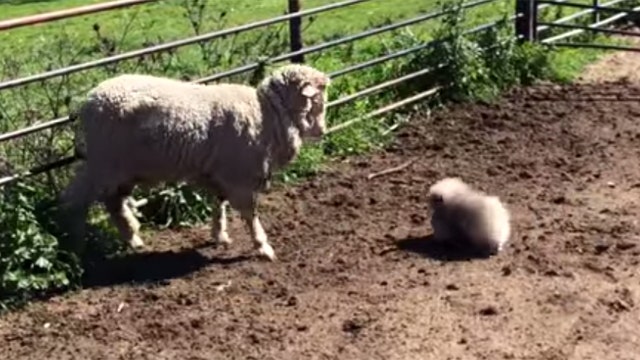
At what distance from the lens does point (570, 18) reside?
448 inches

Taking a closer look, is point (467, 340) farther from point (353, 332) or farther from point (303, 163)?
point (303, 163)

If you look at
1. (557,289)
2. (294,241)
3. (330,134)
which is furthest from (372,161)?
(557,289)

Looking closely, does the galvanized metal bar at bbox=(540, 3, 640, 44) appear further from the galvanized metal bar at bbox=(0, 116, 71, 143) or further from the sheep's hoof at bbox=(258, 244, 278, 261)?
the galvanized metal bar at bbox=(0, 116, 71, 143)

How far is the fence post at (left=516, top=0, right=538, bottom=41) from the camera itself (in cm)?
1037

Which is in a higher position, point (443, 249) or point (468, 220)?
point (468, 220)

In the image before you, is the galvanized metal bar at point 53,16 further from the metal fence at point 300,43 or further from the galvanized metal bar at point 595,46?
the galvanized metal bar at point 595,46

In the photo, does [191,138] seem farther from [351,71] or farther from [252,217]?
[351,71]

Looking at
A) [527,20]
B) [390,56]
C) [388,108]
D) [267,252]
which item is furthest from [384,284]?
[527,20]

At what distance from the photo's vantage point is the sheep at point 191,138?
598cm

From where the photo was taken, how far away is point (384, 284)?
5910mm

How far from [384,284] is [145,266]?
125 cm

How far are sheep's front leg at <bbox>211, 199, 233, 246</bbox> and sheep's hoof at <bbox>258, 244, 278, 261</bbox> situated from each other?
28 centimetres

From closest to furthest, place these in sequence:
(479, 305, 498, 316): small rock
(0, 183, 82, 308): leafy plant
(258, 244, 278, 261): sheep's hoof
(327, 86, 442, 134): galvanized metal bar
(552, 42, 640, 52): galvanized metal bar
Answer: (479, 305, 498, 316): small rock
(0, 183, 82, 308): leafy plant
(258, 244, 278, 261): sheep's hoof
(327, 86, 442, 134): galvanized metal bar
(552, 42, 640, 52): galvanized metal bar

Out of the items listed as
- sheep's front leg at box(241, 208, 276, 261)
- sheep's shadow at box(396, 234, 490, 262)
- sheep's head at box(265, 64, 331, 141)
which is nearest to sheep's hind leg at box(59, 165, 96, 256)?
sheep's front leg at box(241, 208, 276, 261)
